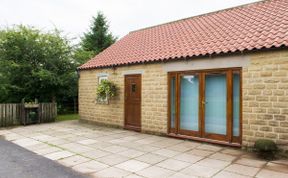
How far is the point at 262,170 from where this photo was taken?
4.89 metres

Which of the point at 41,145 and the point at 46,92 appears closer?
the point at 41,145

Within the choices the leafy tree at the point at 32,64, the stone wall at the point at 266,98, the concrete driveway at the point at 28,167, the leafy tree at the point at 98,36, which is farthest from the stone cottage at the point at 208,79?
the leafy tree at the point at 98,36

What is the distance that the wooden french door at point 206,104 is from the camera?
6895 millimetres

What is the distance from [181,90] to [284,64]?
3263 mm

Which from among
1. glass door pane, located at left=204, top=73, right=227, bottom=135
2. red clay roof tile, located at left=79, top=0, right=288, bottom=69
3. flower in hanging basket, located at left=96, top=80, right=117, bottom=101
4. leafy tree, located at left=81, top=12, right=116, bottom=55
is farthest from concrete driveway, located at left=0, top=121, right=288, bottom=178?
leafy tree, located at left=81, top=12, right=116, bottom=55

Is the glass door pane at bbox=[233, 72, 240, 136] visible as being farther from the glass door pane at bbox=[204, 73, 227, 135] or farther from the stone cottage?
the glass door pane at bbox=[204, 73, 227, 135]

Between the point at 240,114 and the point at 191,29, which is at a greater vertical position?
the point at 191,29

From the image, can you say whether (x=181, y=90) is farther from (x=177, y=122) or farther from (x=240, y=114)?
(x=240, y=114)

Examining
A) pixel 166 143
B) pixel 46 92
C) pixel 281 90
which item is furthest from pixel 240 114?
pixel 46 92

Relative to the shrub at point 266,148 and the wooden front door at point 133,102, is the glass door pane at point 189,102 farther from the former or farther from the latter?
the shrub at point 266,148

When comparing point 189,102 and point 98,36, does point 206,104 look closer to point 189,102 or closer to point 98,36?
point 189,102

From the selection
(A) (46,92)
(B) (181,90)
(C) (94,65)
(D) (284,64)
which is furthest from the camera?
(A) (46,92)

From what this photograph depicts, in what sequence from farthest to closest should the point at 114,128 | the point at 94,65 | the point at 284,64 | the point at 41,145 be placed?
the point at 94,65 < the point at 114,128 < the point at 41,145 < the point at 284,64

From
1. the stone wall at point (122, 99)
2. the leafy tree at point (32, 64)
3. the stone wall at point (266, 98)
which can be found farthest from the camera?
the leafy tree at point (32, 64)
